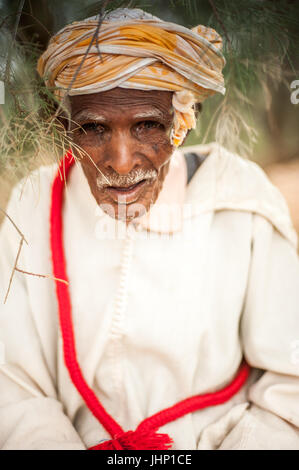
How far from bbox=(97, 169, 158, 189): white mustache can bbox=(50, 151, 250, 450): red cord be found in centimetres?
17

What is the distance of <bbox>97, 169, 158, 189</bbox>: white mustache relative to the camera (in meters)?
0.98

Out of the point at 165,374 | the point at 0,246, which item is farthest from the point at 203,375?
the point at 0,246

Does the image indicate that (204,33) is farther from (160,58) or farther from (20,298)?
(20,298)

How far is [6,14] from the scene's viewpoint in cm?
93

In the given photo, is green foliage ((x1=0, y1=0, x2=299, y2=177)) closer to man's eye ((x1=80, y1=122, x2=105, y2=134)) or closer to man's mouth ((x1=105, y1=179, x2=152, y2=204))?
man's eye ((x1=80, y1=122, x2=105, y2=134))

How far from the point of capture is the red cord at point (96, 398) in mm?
1115

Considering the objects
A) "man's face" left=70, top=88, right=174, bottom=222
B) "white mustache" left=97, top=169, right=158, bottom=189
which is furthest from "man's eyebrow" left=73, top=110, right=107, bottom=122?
"white mustache" left=97, top=169, right=158, bottom=189

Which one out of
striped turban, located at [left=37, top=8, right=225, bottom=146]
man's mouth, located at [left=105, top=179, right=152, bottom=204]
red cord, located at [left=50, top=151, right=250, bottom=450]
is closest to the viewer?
striped turban, located at [left=37, top=8, right=225, bottom=146]

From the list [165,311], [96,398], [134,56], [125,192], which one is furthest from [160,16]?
[96,398]

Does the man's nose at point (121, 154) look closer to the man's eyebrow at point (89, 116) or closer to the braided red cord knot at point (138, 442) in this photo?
the man's eyebrow at point (89, 116)

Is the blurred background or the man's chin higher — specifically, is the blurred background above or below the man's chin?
above

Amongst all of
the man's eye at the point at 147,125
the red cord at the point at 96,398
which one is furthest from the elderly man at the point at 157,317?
the man's eye at the point at 147,125

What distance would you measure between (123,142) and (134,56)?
0.18m

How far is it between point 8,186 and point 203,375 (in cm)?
76
